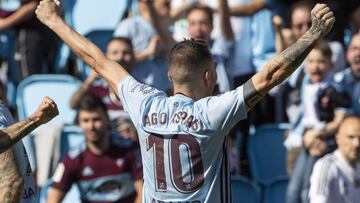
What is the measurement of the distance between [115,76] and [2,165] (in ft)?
2.90

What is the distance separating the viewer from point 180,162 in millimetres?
6012

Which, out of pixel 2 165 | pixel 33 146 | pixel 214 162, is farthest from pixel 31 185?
pixel 33 146

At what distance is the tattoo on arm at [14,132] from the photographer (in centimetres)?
566

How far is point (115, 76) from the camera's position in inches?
248

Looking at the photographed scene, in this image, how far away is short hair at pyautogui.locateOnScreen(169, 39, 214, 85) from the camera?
5977 mm

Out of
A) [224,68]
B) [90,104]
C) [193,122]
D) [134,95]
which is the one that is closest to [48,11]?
[134,95]

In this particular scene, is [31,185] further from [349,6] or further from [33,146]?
[349,6]

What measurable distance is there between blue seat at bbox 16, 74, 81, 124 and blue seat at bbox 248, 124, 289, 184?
1686 mm

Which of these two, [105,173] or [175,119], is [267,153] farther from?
[175,119]

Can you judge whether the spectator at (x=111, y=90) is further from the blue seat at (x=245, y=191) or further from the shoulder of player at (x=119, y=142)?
the blue seat at (x=245, y=191)

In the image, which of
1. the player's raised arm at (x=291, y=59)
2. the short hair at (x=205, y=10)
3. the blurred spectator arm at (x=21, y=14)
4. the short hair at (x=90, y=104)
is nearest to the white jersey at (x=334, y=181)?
the short hair at (x=90, y=104)

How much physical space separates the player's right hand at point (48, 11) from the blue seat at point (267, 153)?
403cm

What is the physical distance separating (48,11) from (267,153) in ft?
13.8

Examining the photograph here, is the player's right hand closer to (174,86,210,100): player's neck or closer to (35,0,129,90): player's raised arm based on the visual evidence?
(35,0,129,90): player's raised arm
